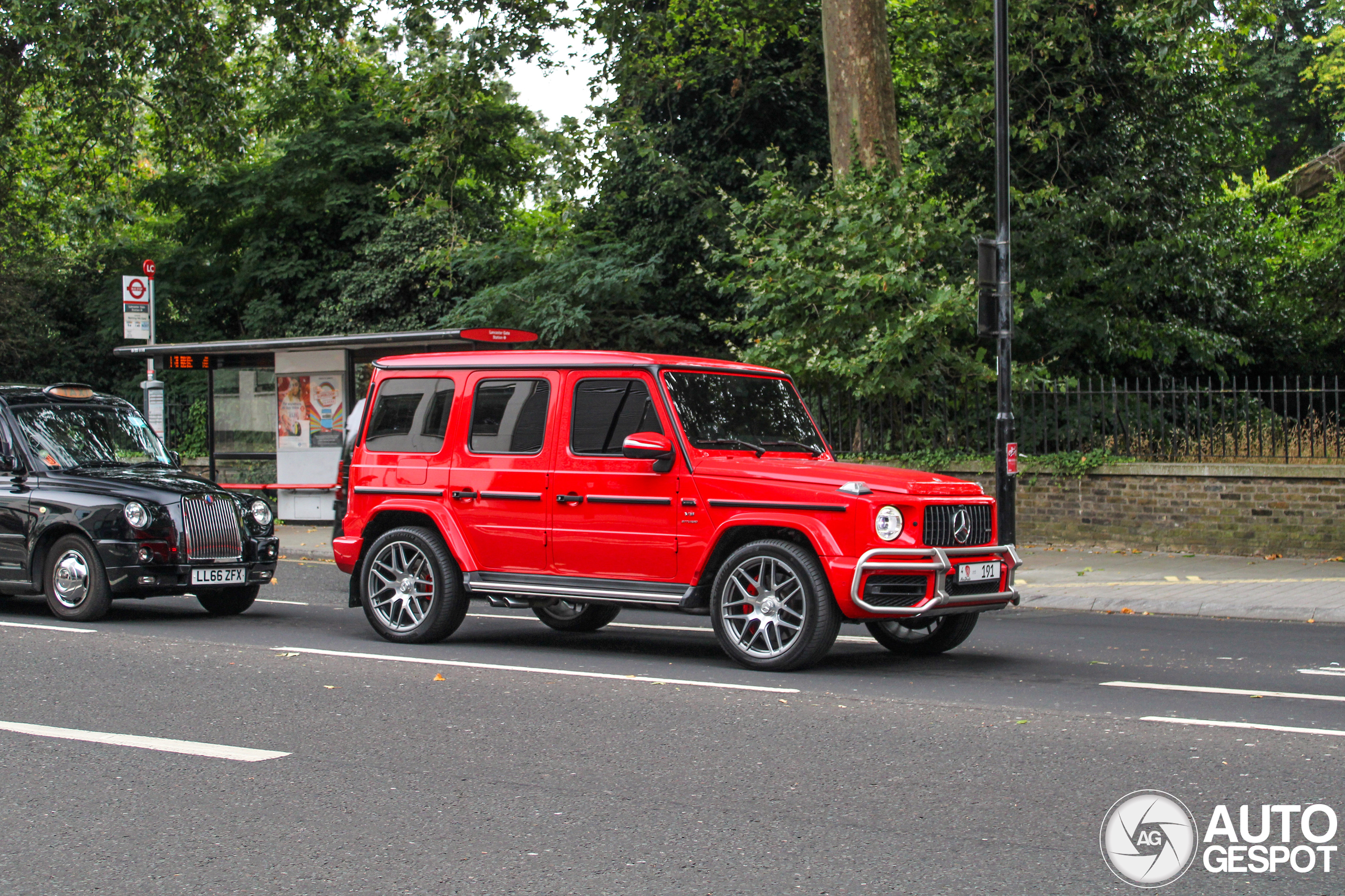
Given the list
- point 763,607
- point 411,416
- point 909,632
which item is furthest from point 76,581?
point 909,632

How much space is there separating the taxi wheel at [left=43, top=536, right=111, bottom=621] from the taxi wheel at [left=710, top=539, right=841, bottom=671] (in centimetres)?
543

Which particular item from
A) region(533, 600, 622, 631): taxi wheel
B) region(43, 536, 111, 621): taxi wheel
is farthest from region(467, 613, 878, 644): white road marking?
region(43, 536, 111, 621): taxi wheel

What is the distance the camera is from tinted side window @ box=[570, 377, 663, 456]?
9570 millimetres

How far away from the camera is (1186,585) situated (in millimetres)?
14062

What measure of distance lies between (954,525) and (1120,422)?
360 inches

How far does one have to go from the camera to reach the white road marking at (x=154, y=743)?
6.48m

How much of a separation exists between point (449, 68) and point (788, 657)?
17.0 metres

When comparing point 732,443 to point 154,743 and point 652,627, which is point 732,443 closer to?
point 652,627

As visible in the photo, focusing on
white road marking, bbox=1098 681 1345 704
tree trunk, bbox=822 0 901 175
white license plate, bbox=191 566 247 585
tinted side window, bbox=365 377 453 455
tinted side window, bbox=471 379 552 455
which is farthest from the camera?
tree trunk, bbox=822 0 901 175

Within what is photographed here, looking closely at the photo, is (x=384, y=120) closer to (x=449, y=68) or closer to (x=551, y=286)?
(x=449, y=68)

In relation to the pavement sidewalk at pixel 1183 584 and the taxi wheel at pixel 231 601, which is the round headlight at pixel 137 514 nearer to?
the taxi wheel at pixel 231 601

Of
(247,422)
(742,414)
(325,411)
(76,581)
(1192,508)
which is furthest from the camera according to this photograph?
(247,422)

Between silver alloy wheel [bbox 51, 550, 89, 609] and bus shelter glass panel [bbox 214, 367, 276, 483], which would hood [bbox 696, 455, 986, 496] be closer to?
silver alloy wheel [bbox 51, 550, 89, 609]

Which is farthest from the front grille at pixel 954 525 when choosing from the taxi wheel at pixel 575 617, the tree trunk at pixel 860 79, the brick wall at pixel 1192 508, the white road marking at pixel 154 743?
the tree trunk at pixel 860 79
